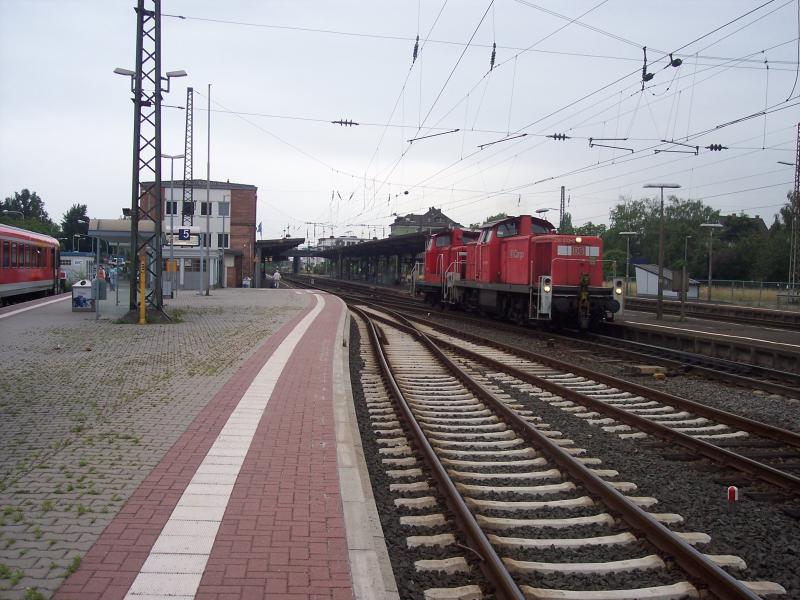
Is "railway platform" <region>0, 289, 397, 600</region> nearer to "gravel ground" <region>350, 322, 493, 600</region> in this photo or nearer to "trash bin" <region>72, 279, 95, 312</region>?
"gravel ground" <region>350, 322, 493, 600</region>

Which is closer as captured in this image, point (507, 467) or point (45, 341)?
point (507, 467)

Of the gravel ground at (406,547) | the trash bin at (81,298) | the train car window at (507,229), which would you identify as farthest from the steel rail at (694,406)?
the trash bin at (81,298)

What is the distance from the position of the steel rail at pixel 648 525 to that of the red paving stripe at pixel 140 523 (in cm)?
337

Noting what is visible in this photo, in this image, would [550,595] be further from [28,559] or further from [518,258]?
[518,258]

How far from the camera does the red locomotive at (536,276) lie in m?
19.3

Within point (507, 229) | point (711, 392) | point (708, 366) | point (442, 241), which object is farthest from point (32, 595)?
point (442, 241)

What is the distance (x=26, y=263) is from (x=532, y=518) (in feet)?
92.0

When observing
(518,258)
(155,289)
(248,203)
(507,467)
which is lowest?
(507,467)

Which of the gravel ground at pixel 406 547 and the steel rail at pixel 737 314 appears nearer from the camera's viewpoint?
the gravel ground at pixel 406 547

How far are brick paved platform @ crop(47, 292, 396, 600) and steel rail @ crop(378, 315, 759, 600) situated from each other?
1976 millimetres

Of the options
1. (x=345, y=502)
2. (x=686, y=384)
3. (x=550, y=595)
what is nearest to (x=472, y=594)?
(x=550, y=595)

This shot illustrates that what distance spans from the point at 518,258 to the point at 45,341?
1312cm

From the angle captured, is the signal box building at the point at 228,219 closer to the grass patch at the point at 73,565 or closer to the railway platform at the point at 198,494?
the railway platform at the point at 198,494

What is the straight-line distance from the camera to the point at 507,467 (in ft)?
22.7
